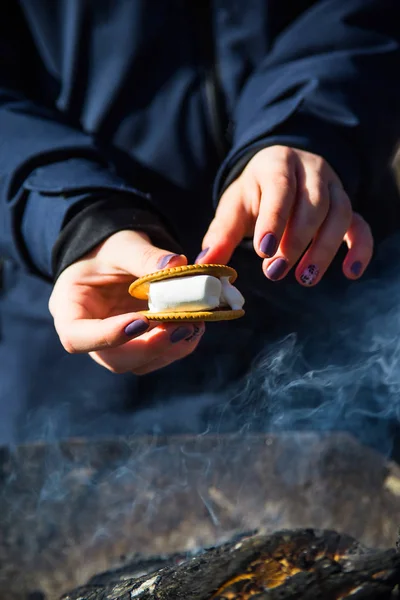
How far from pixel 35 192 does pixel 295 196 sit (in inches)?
26.7

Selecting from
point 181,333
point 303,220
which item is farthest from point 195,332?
point 303,220

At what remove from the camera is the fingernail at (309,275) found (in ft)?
3.66

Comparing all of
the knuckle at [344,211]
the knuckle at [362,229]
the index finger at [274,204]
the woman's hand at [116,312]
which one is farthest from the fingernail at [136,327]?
the knuckle at [362,229]

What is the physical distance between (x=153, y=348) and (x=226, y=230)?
262 mm

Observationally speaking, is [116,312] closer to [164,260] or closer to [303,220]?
[164,260]

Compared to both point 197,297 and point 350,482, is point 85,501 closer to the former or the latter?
point 350,482

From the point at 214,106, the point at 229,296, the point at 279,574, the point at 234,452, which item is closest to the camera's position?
the point at 279,574

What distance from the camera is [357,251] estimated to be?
124cm

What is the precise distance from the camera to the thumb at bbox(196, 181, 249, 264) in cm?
110

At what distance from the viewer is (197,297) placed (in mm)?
932

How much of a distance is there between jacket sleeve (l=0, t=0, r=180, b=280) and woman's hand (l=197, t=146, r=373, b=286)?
24 cm

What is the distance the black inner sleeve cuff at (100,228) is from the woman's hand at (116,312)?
23 millimetres

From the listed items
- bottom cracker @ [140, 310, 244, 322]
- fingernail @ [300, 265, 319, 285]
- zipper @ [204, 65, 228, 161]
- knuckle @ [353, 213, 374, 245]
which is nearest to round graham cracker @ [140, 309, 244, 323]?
bottom cracker @ [140, 310, 244, 322]

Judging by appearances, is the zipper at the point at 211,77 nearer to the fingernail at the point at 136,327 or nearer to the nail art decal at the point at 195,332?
the nail art decal at the point at 195,332
